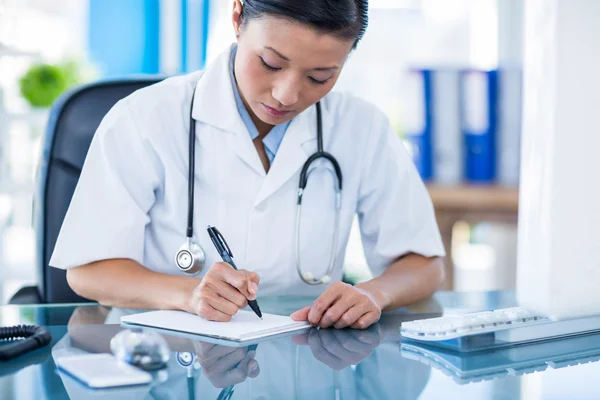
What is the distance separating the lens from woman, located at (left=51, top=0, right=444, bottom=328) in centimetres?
119

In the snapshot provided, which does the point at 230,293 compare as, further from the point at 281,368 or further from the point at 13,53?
the point at 13,53

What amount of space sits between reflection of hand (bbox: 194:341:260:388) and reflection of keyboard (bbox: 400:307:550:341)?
206mm

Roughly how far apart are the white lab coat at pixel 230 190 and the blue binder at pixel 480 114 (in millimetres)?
1039

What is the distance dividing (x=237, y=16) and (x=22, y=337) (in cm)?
65

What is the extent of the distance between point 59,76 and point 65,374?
2.06m

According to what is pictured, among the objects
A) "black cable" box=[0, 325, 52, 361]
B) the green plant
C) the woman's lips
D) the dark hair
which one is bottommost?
"black cable" box=[0, 325, 52, 361]

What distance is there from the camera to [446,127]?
2492mm

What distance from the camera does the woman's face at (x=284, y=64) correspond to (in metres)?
1.17

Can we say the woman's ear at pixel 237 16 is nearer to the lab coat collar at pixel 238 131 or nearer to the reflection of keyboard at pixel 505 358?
the lab coat collar at pixel 238 131

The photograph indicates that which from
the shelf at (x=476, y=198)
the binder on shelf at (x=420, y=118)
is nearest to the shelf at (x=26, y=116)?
the binder on shelf at (x=420, y=118)

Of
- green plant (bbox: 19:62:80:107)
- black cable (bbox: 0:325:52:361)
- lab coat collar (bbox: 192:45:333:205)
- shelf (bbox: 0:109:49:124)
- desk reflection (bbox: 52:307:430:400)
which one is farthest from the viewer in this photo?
shelf (bbox: 0:109:49:124)

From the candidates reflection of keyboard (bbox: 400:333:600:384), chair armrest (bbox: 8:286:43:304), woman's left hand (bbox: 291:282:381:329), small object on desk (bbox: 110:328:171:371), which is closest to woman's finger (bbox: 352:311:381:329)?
woman's left hand (bbox: 291:282:381:329)

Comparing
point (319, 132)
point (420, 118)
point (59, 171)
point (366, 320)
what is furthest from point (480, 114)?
point (366, 320)

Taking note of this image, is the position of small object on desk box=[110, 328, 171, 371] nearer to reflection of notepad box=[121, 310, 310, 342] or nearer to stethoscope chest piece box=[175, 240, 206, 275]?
reflection of notepad box=[121, 310, 310, 342]
